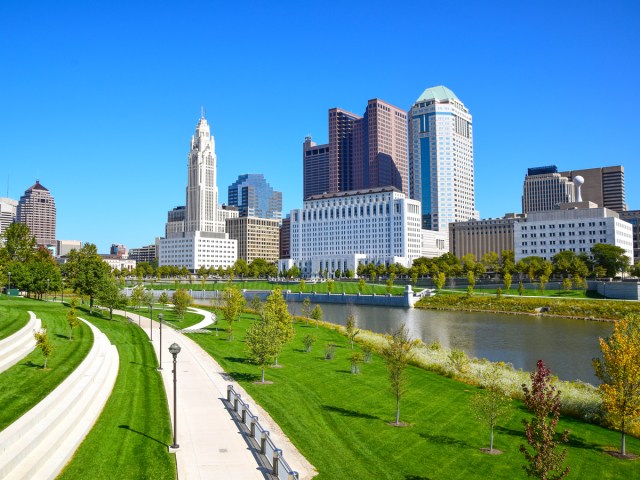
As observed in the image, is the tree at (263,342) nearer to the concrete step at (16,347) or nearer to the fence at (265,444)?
the fence at (265,444)

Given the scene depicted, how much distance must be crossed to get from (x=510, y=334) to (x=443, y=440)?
51814 mm

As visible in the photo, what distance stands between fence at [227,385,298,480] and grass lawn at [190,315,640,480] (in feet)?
5.55

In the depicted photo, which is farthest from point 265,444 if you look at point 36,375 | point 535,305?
point 535,305

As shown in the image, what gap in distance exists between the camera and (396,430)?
25.6 meters

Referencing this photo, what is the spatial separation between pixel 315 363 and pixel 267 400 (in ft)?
41.9

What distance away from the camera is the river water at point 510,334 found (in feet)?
172

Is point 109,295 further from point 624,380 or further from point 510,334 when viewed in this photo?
point 624,380

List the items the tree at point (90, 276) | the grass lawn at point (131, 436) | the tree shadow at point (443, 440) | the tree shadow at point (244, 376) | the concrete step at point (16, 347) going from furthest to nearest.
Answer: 1. the tree at point (90, 276)
2. the tree shadow at point (244, 376)
3. the concrete step at point (16, 347)
4. the tree shadow at point (443, 440)
5. the grass lawn at point (131, 436)

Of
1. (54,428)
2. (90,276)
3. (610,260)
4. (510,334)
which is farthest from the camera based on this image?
(610,260)

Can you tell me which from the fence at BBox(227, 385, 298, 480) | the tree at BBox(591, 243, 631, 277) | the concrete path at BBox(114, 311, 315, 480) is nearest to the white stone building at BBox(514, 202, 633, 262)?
the tree at BBox(591, 243, 631, 277)

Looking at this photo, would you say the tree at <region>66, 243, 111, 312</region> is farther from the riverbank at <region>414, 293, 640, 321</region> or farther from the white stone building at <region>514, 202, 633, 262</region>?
the white stone building at <region>514, 202, 633, 262</region>

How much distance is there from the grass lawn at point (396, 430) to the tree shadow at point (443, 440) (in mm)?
44

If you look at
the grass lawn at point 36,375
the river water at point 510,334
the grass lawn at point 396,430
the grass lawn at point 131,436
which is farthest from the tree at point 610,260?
the grass lawn at point 131,436

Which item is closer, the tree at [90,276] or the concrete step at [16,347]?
the concrete step at [16,347]
